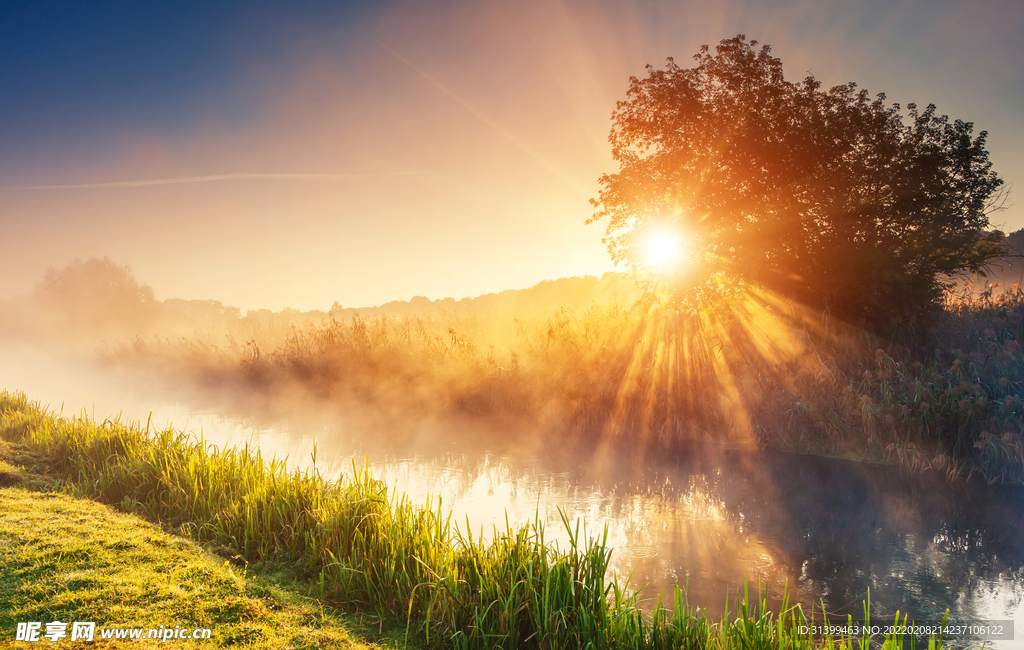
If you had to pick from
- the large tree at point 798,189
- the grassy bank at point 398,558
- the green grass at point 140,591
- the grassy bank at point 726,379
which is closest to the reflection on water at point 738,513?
the grassy bank at point 398,558

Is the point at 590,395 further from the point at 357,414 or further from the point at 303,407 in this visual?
the point at 303,407

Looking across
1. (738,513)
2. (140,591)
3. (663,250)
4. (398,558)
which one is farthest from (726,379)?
(140,591)

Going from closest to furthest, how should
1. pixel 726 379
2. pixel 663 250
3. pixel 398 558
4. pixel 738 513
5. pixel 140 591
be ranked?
1. pixel 140 591
2. pixel 398 558
3. pixel 738 513
4. pixel 726 379
5. pixel 663 250

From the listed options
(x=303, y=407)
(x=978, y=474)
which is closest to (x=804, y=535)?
(x=978, y=474)

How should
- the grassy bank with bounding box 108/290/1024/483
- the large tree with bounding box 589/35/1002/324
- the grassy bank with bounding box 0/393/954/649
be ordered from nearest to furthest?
the grassy bank with bounding box 0/393/954/649 < the grassy bank with bounding box 108/290/1024/483 < the large tree with bounding box 589/35/1002/324

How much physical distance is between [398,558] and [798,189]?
12.0 m

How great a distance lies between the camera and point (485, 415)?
12422 mm

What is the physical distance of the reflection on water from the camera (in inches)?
186

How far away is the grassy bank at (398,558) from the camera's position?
310 centimetres

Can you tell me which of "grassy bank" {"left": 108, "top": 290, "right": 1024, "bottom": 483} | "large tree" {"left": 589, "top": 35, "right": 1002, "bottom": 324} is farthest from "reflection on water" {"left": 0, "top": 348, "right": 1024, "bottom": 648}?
"large tree" {"left": 589, "top": 35, "right": 1002, "bottom": 324}

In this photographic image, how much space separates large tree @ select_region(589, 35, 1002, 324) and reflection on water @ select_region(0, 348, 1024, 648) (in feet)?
15.8

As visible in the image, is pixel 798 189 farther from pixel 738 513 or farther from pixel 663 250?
pixel 738 513

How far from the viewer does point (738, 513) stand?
264 inches

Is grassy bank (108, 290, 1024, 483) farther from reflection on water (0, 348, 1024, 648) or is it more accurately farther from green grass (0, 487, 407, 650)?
green grass (0, 487, 407, 650)
